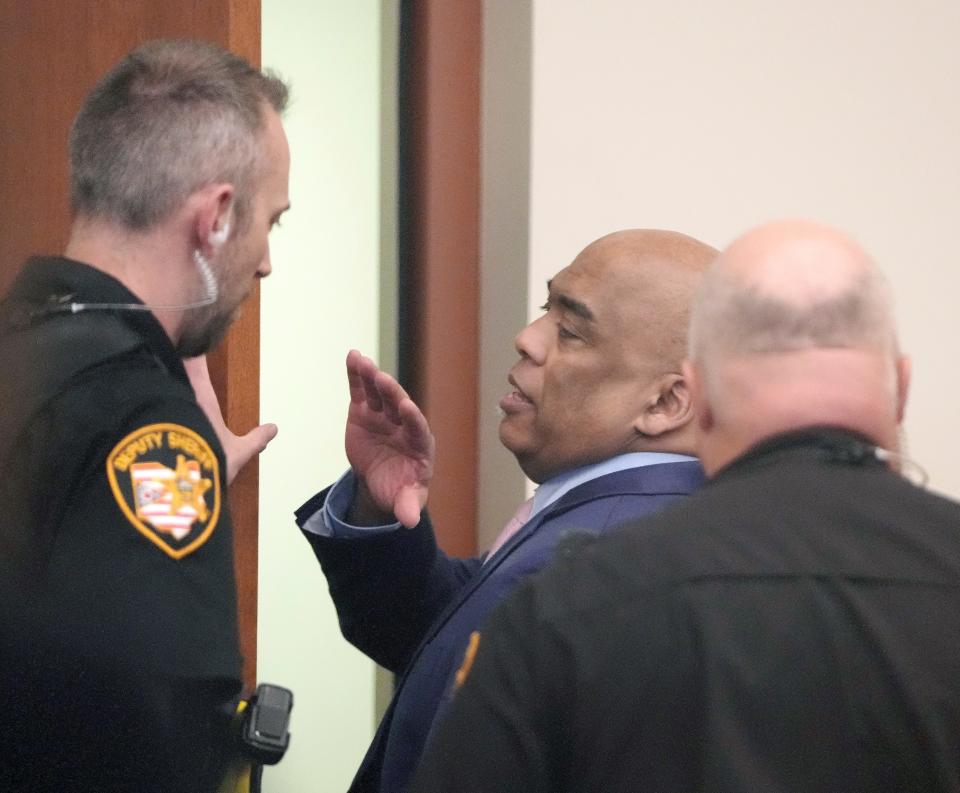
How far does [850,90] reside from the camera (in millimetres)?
2268

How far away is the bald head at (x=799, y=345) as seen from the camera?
1.00 meters

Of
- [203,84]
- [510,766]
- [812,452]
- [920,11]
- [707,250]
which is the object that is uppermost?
[920,11]

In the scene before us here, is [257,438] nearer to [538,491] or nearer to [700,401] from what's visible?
[538,491]

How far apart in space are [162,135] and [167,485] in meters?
0.39

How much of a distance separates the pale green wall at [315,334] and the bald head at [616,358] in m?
0.47

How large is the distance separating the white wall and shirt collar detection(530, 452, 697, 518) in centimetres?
43

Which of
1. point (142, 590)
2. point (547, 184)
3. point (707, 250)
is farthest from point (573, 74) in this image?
point (142, 590)

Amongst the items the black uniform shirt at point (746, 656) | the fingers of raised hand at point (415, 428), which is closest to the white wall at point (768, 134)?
the fingers of raised hand at point (415, 428)

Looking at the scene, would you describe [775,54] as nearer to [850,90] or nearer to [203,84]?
[850,90]

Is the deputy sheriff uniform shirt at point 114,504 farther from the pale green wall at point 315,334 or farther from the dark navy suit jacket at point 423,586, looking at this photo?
the pale green wall at point 315,334

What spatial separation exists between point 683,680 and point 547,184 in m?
1.27

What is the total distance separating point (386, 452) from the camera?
1773 mm

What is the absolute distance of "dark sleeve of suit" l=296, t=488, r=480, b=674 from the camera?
173 centimetres

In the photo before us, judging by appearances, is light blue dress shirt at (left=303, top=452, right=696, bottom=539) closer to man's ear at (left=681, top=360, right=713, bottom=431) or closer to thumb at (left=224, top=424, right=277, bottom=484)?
thumb at (left=224, top=424, right=277, bottom=484)
